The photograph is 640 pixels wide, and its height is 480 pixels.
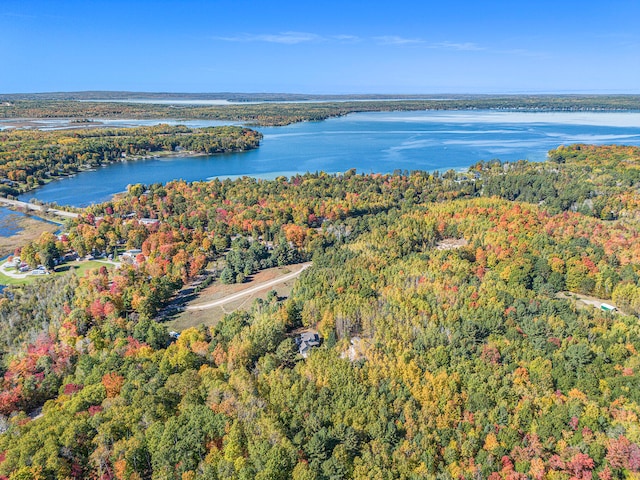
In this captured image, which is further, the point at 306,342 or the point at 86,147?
the point at 86,147

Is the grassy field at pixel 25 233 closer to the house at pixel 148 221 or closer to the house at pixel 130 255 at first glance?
the house at pixel 148 221

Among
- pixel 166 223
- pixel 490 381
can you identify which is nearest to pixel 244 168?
pixel 166 223

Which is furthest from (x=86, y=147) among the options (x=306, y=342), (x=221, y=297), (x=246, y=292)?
(x=306, y=342)

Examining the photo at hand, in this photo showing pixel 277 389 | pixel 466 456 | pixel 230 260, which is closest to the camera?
pixel 466 456

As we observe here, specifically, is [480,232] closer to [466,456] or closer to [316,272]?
[316,272]

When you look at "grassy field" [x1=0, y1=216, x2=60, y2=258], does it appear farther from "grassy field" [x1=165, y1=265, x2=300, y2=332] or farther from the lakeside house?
"grassy field" [x1=165, y1=265, x2=300, y2=332]

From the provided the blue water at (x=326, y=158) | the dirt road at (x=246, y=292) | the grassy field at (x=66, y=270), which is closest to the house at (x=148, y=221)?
the grassy field at (x=66, y=270)

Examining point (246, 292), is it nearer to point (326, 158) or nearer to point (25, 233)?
point (25, 233)

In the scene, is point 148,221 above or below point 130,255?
above
